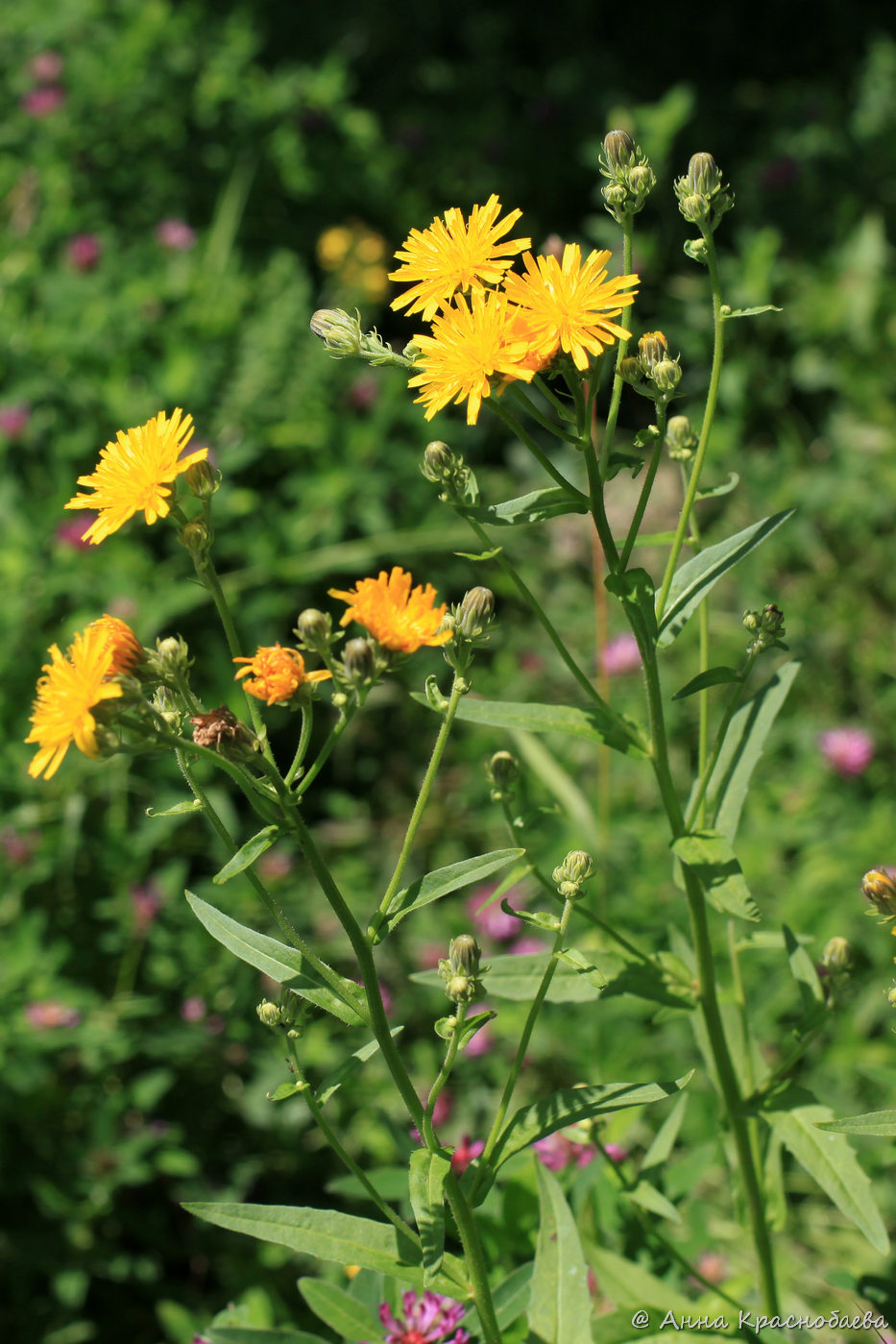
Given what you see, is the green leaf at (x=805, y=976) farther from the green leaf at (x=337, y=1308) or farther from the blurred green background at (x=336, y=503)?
the green leaf at (x=337, y=1308)

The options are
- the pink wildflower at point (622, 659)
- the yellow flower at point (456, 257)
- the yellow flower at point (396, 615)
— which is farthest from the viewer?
the pink wildflower at point (622, 659)

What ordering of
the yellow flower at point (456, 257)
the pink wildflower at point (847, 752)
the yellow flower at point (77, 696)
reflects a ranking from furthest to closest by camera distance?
the pink wildflower at point (847, 752) → the yellow flower at point (456, 257) → the yellow flower at point (77, 696)

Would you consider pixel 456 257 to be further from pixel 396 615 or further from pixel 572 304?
pixel 396 615

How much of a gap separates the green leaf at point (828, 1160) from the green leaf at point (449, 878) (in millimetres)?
617

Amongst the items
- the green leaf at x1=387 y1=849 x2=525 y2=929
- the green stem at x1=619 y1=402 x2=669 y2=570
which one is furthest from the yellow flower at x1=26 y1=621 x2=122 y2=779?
the green stem at x1=619 y1=402 x2=669 y2=570

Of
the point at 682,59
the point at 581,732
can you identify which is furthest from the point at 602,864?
the point at 682,59

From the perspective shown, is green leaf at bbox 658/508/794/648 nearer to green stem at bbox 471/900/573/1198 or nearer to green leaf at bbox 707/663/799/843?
green leaf at bbox 707/663/799/843

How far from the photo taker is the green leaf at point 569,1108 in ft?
4.39

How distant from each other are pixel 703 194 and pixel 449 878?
91 cm

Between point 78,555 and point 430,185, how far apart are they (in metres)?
2.65

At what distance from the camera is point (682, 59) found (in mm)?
5848

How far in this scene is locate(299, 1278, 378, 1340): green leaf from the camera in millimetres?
1607

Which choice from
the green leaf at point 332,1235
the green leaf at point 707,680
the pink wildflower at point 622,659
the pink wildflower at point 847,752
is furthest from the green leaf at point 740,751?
the pink wildflower at point 622,659

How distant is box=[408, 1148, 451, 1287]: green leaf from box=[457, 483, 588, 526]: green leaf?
29.2 inches
